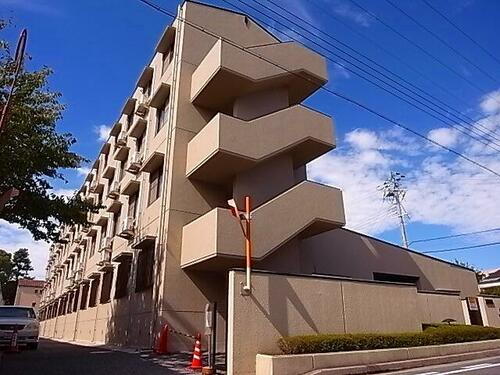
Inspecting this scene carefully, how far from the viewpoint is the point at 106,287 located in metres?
20.5

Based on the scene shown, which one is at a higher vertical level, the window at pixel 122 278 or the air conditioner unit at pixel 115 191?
the air conditioner unit at pixel 115 191

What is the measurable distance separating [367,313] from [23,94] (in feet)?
40.9

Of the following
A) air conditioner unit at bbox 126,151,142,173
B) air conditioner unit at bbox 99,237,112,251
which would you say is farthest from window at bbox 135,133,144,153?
air conditioner unit at bbox 99,237,112,251

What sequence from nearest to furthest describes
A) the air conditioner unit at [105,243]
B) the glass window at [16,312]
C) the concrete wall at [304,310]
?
1. the concrete wall at [304,310]
2. the glass window at [16,312]
3. the air conditioner unit at [105,243]

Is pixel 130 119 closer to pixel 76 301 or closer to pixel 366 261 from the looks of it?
pixel 76 301

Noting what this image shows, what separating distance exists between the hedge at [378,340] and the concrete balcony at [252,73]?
9.48 metres

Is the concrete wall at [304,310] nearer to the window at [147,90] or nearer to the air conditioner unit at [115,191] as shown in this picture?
the window at [147,90]

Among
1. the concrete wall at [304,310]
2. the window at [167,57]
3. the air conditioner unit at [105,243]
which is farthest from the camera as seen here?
the air conditioner unit at [105,243]

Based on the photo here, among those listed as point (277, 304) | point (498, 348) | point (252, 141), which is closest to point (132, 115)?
point (252, 141)

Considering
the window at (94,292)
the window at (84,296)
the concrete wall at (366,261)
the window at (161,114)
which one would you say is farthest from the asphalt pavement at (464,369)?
the window at (84,296)

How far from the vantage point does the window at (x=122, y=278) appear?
56.6ft

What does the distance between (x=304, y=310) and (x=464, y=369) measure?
369cm

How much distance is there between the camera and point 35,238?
1481 centimetres

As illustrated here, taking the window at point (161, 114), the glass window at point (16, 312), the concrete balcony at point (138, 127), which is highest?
the concrete balcony at point (138, 127)
